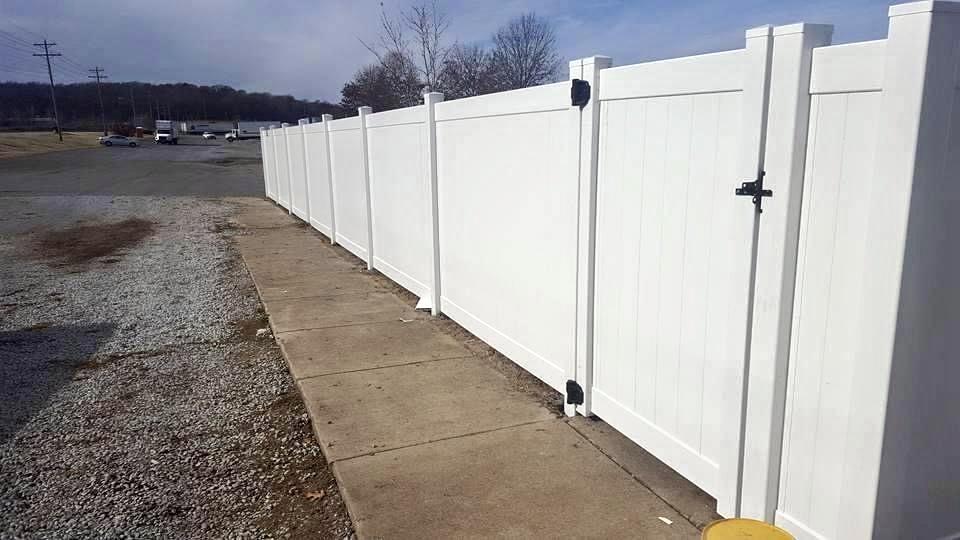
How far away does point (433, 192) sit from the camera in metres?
6.40

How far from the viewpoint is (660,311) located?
329 centimetres

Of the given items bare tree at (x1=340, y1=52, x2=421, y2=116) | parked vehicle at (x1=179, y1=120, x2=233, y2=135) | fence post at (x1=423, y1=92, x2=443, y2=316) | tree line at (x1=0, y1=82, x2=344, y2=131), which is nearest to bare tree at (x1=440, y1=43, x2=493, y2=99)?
bare tree at (x1=340, y1=52, x2=421, y2=116)

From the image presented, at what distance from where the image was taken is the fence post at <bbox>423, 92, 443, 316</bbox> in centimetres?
629

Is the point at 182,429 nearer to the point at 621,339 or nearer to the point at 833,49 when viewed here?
the point at 621,339

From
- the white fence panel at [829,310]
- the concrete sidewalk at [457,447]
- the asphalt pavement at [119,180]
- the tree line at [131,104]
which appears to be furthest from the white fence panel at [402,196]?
the tree line at [131,104]

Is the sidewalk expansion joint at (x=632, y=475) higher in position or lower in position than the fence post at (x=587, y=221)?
lower

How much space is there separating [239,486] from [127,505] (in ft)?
1.74

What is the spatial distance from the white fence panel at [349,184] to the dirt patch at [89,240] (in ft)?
13.6

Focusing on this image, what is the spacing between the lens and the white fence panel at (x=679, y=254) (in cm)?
275

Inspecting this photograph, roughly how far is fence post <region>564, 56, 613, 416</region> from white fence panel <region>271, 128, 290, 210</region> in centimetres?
1497

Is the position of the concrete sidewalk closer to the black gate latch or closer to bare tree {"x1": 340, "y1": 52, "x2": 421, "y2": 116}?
the black gate latch

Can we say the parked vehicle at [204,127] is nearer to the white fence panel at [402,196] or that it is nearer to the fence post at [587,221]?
the white fence panel at [402,196]

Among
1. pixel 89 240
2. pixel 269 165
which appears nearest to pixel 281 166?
pixel 269 165

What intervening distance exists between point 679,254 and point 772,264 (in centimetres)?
61
